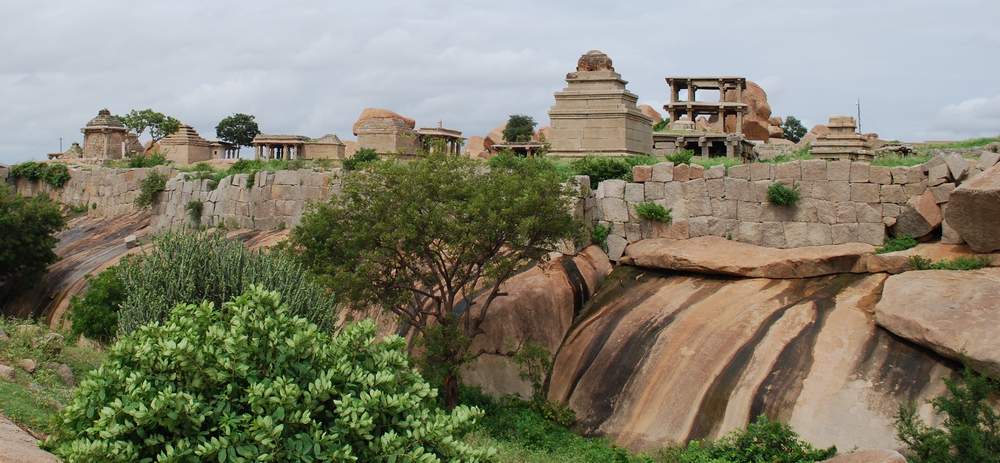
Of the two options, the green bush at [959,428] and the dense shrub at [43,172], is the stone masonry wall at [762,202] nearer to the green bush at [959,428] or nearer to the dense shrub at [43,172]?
the green bush at [959,428]

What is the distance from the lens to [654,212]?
60.1 ft

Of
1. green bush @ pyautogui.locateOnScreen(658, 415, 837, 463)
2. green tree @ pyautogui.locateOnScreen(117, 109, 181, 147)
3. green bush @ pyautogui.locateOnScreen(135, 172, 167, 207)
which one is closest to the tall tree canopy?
green tree @ pyautogui.locateOnScreen(117, 109, 181, 147)

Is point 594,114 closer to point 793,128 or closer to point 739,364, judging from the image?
point 739,364

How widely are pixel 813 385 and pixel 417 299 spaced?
6546 mm

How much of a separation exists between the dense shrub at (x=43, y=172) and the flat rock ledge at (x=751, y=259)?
23963 millimetres

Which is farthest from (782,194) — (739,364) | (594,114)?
(594,114)

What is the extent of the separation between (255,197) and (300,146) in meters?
13.7

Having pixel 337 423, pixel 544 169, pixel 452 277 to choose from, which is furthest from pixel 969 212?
pixel 337 423

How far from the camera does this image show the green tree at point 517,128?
1996 inches

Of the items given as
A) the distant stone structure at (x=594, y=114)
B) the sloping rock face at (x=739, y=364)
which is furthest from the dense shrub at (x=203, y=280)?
the distant stone structure at (x=594, y=114)

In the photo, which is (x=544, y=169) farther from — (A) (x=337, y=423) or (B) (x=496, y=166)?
(A) (x=337, y=423)

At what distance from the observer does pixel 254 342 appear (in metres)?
7.11

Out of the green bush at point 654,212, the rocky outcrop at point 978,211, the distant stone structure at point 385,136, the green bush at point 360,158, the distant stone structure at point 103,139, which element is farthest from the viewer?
the distant stone structure at point 103,139

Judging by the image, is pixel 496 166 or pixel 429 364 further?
pixel 496 166
